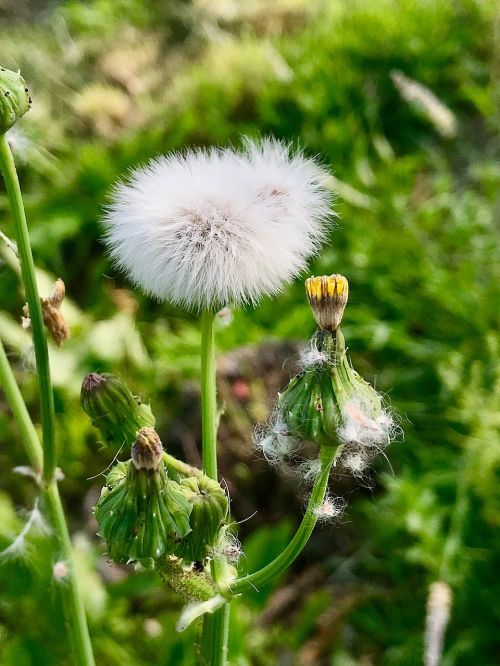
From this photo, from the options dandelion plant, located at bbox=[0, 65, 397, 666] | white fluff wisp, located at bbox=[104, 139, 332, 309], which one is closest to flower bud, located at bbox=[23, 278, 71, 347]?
dandelion plant, located at bbox=[0, 65, 397, 666]

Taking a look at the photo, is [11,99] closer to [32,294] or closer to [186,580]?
[32,294]

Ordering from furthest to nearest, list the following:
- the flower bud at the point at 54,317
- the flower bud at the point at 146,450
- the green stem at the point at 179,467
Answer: the flower bud at the point at 54,317, the green stem at the point at 179,467, the flower bud at the point at 146,450

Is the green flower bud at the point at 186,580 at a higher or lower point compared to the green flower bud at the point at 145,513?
lower

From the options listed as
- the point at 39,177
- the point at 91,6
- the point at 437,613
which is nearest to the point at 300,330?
the point at 437,613

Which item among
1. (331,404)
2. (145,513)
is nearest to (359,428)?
(331,404)

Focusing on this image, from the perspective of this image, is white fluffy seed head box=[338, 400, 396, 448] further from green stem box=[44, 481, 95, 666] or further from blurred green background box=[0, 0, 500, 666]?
green stem box=[44, 481, 95, 666]

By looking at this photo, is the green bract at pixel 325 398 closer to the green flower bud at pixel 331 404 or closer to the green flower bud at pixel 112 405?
the green flower bud at pixel 331 404

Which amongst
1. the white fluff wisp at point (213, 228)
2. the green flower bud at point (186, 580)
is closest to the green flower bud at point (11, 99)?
the white fluff wisp at point (213, 228)
